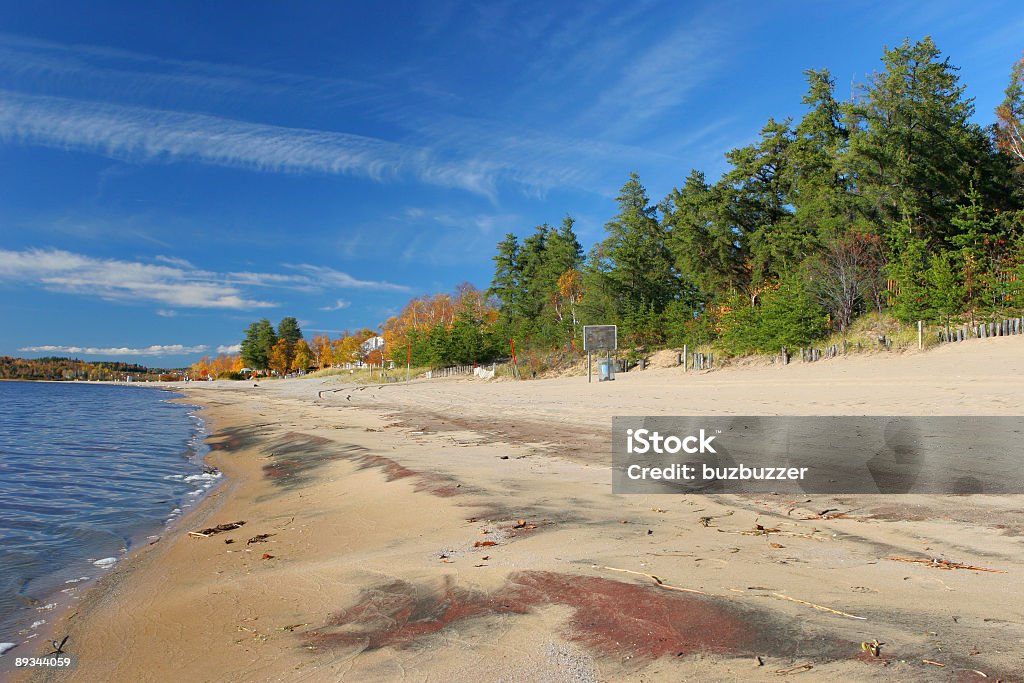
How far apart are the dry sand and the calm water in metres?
0.43

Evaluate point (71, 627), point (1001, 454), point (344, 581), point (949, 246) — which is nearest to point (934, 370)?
point (1001, 454)

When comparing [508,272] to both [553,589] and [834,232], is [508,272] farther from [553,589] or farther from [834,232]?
[553,589]

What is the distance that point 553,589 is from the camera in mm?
3213

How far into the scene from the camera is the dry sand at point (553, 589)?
2416mm

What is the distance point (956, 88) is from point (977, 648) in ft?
105

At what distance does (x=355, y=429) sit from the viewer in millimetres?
14938

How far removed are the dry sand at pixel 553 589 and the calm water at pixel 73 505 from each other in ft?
1.41

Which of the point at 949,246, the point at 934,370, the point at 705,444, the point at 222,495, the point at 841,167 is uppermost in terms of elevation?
the point at 841,167

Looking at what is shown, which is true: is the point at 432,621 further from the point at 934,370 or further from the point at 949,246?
the point at 949,246

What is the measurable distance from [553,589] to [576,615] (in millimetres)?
353

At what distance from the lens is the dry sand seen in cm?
242

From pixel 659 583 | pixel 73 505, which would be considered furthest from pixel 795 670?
pixel 73 505

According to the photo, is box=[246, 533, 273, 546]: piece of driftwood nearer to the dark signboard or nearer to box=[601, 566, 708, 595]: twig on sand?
box=[601, 566, 708, 595]: twig on sand

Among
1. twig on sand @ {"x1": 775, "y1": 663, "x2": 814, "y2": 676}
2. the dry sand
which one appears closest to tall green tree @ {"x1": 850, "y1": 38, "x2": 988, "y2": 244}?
the dry sand
